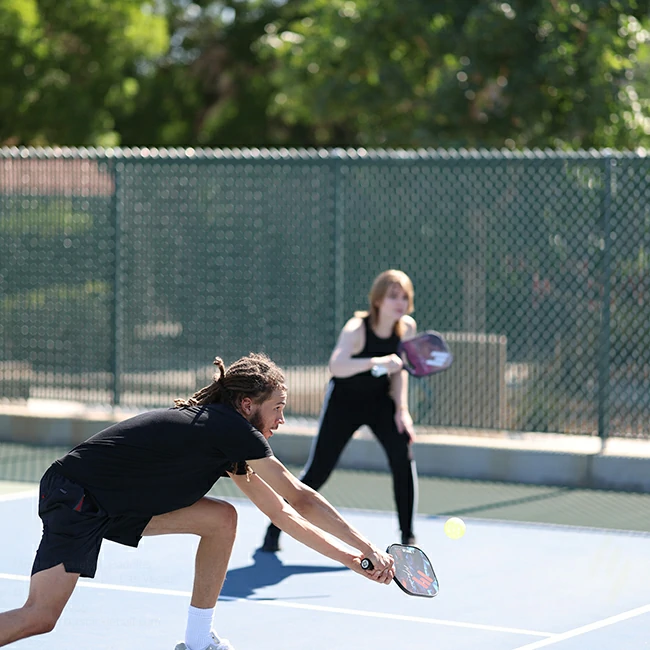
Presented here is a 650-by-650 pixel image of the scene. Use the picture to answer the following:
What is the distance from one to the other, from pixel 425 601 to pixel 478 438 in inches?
169

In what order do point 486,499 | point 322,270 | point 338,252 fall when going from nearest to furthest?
point 486,499, point 338,252, point 322,270

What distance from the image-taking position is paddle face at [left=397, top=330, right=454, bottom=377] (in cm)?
903

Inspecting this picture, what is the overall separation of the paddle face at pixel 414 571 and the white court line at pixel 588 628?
3.87ft

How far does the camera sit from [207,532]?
6125 millimetres

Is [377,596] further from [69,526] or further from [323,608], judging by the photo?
[69,526]

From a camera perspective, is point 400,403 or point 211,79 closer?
point 400,403

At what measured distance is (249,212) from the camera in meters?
12.6

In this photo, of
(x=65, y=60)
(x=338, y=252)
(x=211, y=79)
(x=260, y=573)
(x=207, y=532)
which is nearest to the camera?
(x=207, y=532)

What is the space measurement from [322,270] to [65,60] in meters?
16.6

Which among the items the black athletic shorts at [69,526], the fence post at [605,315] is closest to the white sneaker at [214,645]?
the black athletic shorts at [69,526]

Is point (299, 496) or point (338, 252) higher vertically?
point (299, 496)

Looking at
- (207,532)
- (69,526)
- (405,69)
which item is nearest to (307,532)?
(207,532)

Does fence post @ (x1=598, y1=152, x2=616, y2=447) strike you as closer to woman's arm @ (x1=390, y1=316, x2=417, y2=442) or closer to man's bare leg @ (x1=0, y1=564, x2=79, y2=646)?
woman's arm @ (x1=390, y1=316, x2=417, y2=442)

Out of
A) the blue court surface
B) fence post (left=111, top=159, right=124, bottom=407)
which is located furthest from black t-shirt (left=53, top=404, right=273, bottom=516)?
fence post (left=111, top=159, right=124, bottom=407)
